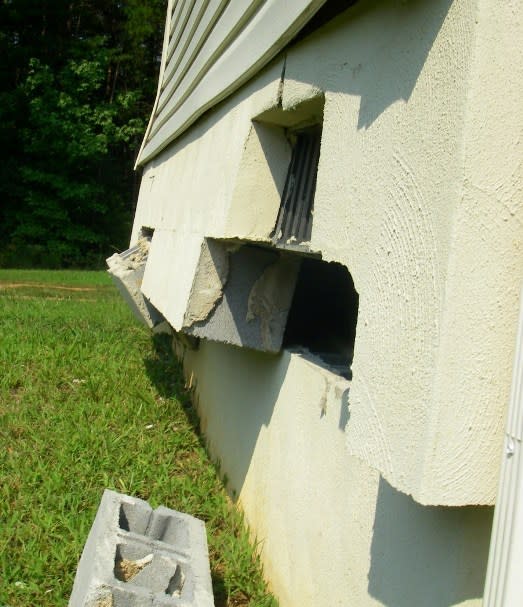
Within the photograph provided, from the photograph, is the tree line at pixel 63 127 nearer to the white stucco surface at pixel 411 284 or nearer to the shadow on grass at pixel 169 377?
the shadow on grass at pixel 169 377

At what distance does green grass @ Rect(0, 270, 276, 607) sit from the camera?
352cm

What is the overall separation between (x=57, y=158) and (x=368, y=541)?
797 inches

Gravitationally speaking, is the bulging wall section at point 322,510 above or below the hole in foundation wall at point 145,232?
below

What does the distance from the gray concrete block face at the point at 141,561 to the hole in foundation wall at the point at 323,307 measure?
115cm

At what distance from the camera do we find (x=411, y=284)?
162 cm

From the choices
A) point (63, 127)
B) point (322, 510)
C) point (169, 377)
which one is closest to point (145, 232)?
point (169, 377)

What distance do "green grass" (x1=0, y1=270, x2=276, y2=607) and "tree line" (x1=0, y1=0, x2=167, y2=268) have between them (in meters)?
13.3

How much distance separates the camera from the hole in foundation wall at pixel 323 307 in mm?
3979

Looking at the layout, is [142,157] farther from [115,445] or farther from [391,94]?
[391,94]

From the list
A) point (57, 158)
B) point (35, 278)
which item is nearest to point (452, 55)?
point (35, 278)

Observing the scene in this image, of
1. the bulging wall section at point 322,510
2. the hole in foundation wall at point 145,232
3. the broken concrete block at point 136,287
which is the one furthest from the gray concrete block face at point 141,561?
the hole in foundation wall at point 145,232

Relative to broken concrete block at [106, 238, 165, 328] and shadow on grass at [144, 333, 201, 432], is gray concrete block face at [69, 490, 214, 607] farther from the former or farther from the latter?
broken concrete block at [106, 238, 165, 328]

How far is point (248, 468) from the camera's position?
150 inches

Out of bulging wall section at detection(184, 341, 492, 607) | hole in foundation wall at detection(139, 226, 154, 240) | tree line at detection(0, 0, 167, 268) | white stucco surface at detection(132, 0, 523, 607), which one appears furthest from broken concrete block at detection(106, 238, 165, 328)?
tree line at detection(0, 0, 167, 268)
